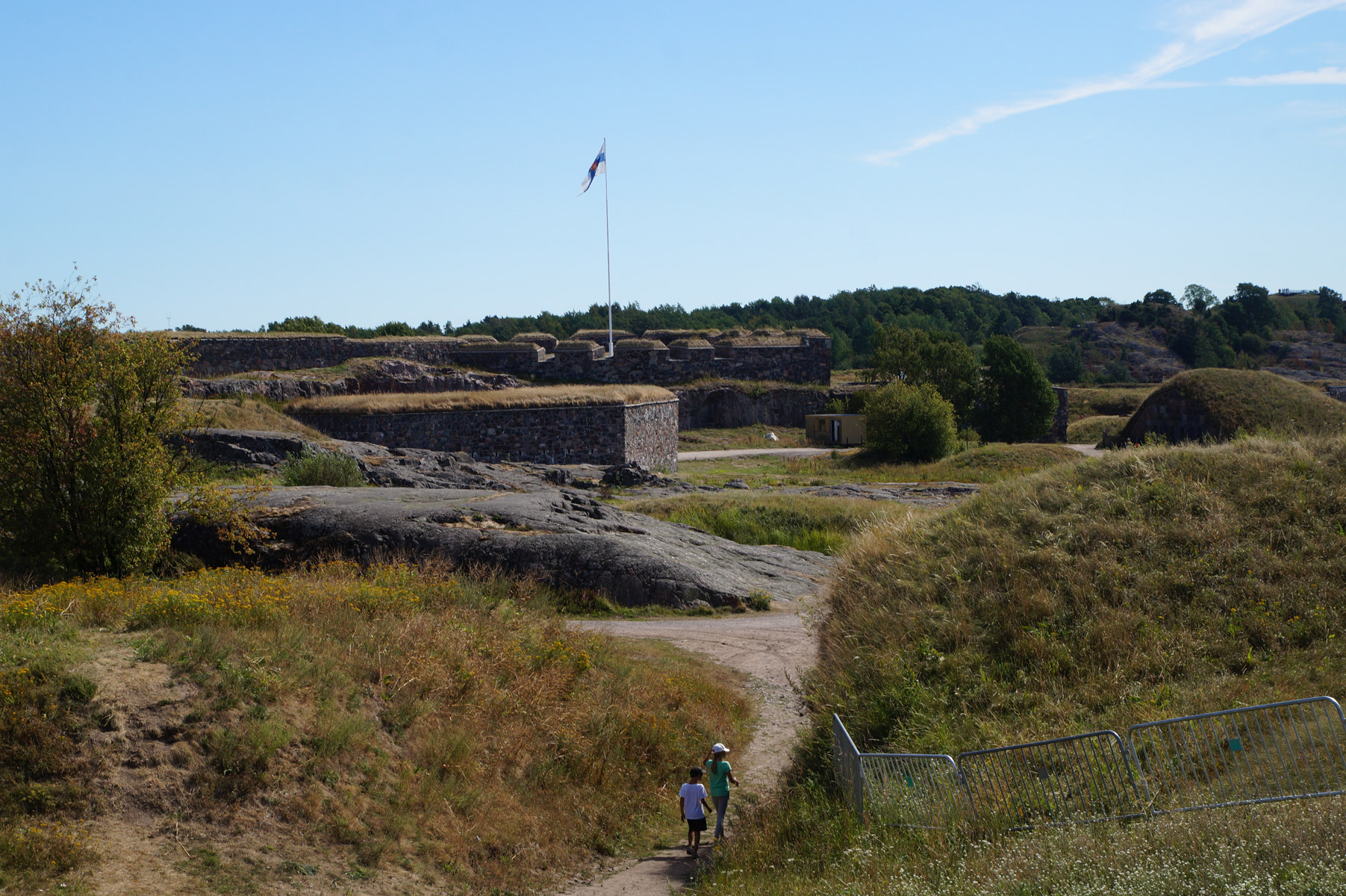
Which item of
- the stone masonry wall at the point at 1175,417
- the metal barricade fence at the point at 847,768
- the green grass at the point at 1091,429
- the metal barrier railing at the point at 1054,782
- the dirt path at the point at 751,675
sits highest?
the stone masonry wall at the point at 1175,417

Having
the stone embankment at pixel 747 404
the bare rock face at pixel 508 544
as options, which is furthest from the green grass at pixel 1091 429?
the bare rock face at pixel 508 544

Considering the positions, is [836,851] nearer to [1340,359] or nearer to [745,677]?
[745,677]

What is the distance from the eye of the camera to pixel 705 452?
46.5 metres

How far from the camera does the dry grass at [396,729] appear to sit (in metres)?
6.99

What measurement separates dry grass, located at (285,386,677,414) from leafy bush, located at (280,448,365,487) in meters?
9.85

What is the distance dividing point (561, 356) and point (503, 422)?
1291 cm

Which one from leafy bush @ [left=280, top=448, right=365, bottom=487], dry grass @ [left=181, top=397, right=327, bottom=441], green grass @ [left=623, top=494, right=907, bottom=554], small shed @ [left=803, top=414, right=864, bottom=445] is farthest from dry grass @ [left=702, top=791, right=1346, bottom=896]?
small shed @ [left=803, top=414, right=864, bottom=445]

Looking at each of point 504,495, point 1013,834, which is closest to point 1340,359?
point 504,495

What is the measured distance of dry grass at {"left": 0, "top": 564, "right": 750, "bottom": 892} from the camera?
22.9 ft

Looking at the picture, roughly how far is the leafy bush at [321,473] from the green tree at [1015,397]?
40.4 meters

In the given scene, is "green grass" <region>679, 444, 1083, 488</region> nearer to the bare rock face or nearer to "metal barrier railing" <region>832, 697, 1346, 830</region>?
the bare rock face

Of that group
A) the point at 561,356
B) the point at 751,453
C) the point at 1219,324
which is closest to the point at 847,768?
the point at 751,453

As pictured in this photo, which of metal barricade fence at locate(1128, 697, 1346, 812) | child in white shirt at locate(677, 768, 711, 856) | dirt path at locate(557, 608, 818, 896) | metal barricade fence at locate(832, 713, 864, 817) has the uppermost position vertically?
metal barricade fence at locate(1128, 697, 1346, 812)

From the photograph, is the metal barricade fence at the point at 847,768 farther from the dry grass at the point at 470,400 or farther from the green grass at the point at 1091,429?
the green grass at the point at 1091,429
